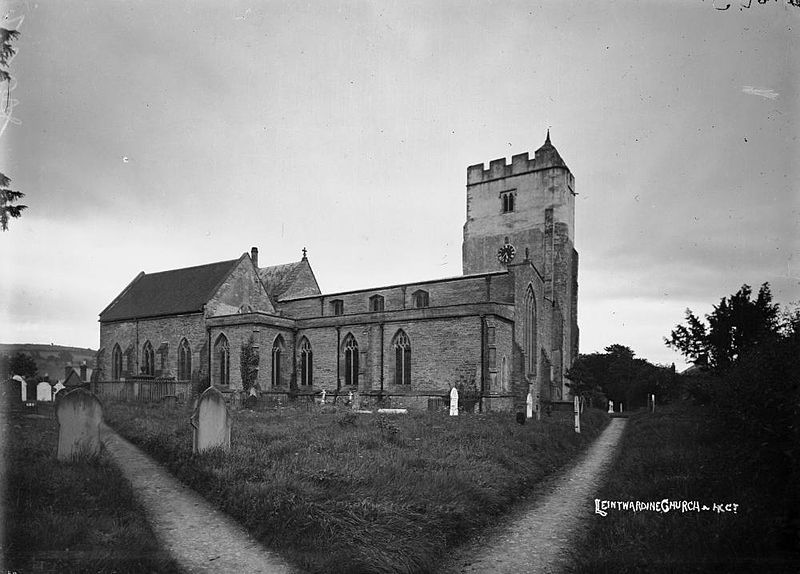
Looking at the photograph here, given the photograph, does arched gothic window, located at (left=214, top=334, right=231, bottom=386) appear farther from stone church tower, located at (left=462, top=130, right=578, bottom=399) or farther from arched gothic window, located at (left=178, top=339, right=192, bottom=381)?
stone church tower, located at (left=462, top=130, right=578, bottom=399)

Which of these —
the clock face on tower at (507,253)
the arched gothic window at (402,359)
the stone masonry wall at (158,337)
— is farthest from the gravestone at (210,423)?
the clock face on tower at (507,253)

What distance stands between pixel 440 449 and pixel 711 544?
592cm

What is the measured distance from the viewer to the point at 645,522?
6.44 meters

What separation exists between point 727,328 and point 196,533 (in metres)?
21.7

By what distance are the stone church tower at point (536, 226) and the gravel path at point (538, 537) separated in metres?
28.0

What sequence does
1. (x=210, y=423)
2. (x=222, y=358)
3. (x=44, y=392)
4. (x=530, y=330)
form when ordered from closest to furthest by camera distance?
(x=210, y=423)
(x=44, y=392)
(x=222, y=358)
(x=530, y=330)

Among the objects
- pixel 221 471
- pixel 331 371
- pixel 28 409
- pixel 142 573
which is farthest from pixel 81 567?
pixel 331 371

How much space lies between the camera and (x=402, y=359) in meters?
27.1

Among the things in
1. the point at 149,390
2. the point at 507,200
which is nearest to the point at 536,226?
the point at 507,200

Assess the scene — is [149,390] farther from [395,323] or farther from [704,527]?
[704,527]

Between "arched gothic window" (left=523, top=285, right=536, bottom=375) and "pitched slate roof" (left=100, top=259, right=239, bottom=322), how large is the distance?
1852cm

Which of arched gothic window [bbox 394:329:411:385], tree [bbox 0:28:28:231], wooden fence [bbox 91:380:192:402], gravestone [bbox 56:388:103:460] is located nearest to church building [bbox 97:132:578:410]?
arched gothic window [bbox 394:329:411:385]

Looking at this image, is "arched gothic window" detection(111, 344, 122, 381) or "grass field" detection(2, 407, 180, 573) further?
"arched gothic window" detection(111, 344, 122, 381)

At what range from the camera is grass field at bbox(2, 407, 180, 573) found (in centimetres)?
508
